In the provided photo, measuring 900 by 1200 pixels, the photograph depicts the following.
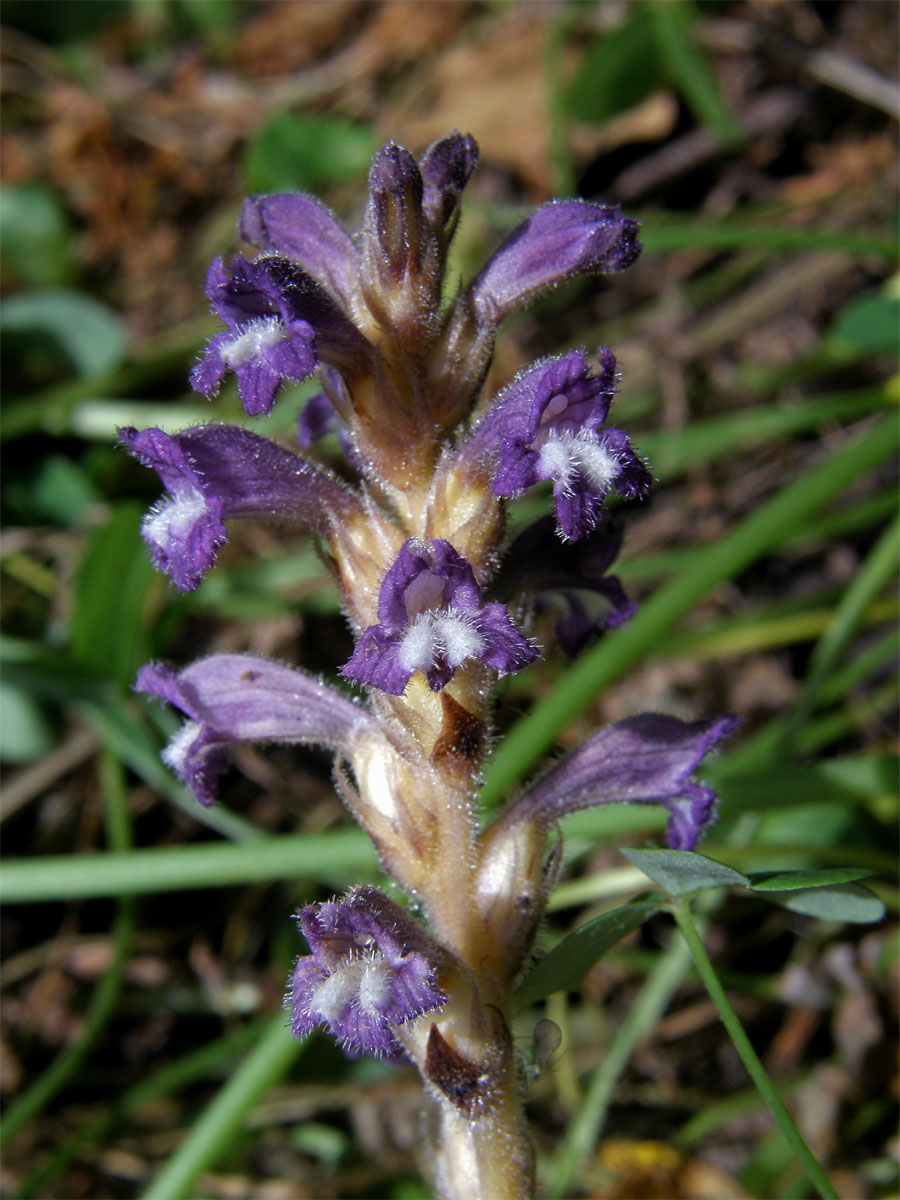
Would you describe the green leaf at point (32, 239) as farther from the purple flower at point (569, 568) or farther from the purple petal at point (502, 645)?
the purple petal at point (502, 645)

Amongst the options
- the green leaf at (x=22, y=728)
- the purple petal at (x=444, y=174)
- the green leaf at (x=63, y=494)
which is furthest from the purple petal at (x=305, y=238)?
the green leaf at (x=63, y=494)

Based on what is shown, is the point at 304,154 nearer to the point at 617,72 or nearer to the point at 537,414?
the point at 617,72

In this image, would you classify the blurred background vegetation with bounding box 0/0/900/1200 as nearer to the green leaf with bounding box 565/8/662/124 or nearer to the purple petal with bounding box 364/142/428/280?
the green leaf with bounding box 565/8/662/124

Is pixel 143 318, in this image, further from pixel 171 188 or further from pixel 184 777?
pixel 184 777

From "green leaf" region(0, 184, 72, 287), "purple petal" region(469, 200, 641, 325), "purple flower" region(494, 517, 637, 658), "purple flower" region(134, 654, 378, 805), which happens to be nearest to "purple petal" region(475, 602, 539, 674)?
"purple flower" region(494, 517, 637, 658)

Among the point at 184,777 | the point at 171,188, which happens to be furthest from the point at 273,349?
the point at 171,188

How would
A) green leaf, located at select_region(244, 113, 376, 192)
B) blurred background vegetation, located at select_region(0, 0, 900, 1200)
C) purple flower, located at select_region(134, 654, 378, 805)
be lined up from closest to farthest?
purple flower, located at select_region(134, 654, 378, 805)
blurred background vegetation, located at select_region(0, 0, 900, 1200)
green leaf, located at select_region(244, 113, 376, 192)

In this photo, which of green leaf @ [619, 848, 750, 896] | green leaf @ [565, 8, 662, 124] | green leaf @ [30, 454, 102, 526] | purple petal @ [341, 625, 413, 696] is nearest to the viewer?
purple petal @ [341, 625, 413, 696]
